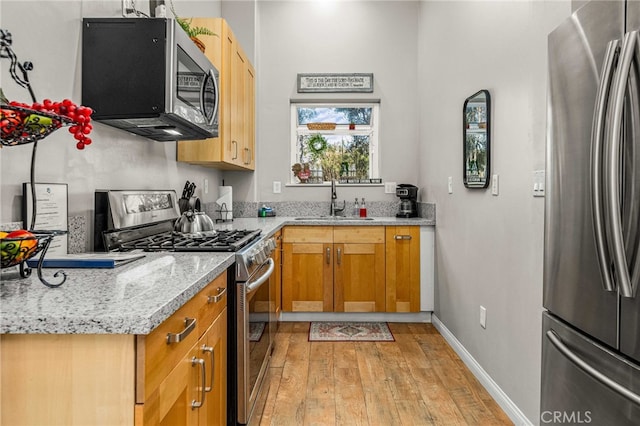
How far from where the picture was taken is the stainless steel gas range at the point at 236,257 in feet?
5.24

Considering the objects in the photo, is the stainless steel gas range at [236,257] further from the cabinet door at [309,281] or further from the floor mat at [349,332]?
the cabinet door at [309,281]

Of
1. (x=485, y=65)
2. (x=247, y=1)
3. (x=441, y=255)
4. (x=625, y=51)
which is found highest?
(x=247, y=1)

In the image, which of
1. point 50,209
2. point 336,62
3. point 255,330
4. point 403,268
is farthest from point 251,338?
point 336,62

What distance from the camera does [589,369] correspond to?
3.90ft

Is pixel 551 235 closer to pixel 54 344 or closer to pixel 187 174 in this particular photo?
pixel 54 344

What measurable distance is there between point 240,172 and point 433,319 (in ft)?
7.14

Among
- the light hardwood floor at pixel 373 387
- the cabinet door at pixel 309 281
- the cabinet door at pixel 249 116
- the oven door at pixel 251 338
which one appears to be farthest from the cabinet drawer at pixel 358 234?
the oven door at pixel 251 338

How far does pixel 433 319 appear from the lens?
11.4 ft

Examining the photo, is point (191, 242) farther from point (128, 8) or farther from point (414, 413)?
point (414, 413)

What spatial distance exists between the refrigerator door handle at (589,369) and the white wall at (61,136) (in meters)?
1.75

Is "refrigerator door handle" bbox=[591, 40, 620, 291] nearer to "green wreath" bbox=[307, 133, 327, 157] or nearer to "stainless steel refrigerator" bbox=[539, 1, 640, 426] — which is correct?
"stainless steel refrigerator" bbox=[539, 1, 640, 426]

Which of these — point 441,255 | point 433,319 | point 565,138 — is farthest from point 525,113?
point 433,319

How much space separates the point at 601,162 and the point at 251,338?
4.58ft

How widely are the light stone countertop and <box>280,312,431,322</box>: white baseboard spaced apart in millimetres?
2323
